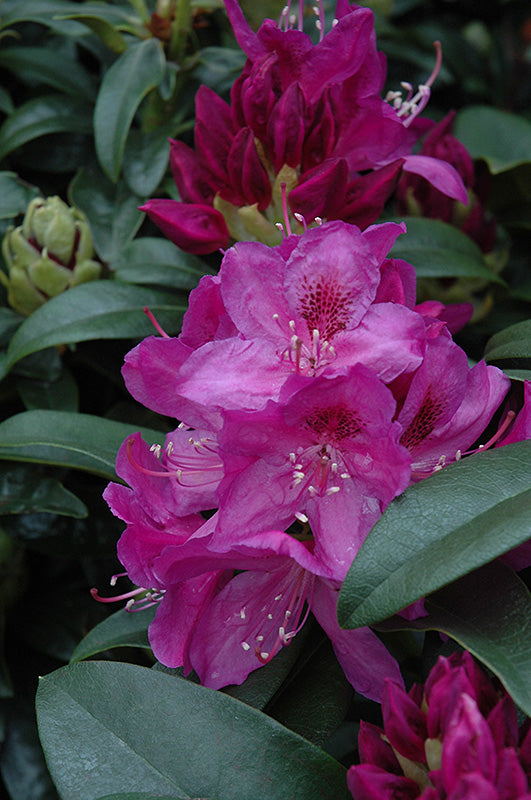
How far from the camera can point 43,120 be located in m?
1.32

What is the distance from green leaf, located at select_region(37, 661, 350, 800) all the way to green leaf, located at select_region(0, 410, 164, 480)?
275 millimetres

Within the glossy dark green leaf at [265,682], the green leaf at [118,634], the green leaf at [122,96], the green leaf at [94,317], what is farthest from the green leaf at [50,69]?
the glossy dark green leaf at [265,682]

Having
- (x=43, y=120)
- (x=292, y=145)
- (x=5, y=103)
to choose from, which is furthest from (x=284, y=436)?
(x=5, y=103)

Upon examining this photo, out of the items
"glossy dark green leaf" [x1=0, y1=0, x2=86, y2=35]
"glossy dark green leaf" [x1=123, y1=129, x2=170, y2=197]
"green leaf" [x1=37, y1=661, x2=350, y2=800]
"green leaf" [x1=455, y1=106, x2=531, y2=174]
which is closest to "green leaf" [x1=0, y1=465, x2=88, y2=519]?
"green leaf" [x1=37, y1=661, x2=350, y2=800]

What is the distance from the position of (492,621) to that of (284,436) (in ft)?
0.73

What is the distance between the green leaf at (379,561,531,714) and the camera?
0.59 meters

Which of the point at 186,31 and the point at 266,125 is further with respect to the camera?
the point at 186,31

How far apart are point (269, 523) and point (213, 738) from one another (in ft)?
0.59

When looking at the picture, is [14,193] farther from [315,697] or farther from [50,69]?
[315,697]

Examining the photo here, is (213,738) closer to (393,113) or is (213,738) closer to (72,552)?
(72,552)

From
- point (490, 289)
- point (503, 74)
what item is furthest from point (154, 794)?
point (503, 74)

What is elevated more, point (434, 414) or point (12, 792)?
point (434, 414)

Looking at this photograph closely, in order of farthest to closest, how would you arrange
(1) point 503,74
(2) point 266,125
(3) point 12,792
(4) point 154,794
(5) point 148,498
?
(1) point 503,74, (3) point 12,792, (2) point 266,125, (5) point 148,498, (4) point 154,794

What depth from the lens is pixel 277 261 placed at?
72cm
